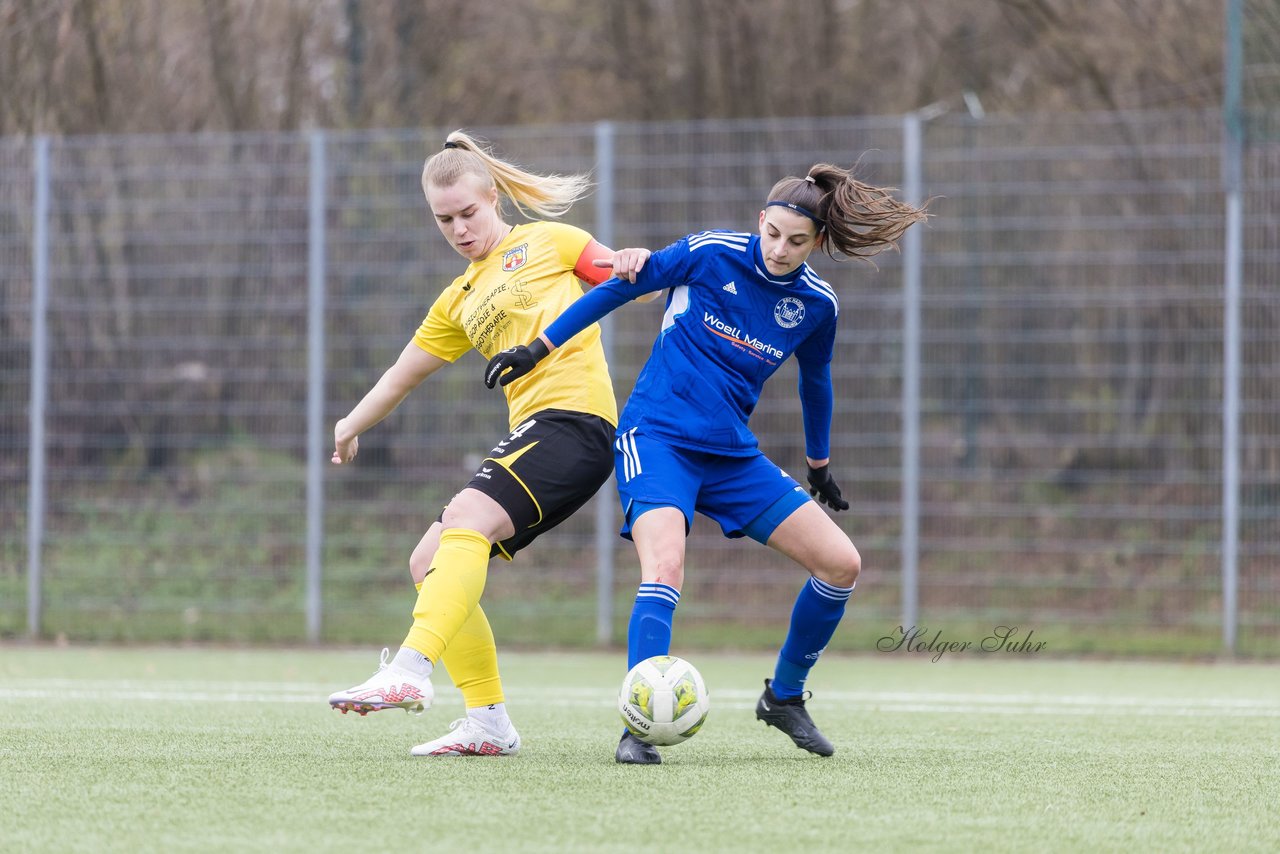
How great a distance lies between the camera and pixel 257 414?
11070 mm

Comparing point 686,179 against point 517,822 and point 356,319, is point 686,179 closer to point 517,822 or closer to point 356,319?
point 356,319

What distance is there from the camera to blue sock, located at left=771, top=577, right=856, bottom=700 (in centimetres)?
504

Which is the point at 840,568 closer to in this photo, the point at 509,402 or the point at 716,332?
the point at 716,332

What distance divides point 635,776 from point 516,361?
45.9 inches

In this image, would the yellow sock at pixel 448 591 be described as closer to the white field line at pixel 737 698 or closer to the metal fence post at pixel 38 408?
the white field line at pixel 737 698

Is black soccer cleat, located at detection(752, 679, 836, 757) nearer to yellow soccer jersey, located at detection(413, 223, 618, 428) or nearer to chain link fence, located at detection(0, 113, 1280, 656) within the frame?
yellow soccer jersey, located at detection(413, 223, 618, 428)

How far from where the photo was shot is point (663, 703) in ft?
14.7

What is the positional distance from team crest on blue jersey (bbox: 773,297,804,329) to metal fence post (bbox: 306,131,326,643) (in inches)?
255

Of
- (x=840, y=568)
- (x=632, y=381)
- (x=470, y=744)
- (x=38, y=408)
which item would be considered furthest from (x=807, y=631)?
(x=38, y=408)

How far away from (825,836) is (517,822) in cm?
65

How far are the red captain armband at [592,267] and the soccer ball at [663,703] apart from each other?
53.7 inches

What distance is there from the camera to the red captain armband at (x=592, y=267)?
527 cm

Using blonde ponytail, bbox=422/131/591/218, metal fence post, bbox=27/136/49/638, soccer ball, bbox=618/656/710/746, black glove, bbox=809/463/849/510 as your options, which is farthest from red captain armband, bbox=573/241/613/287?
metal fence post, bbox=27/136/49/638

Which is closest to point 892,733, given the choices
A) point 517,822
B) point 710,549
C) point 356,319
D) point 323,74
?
point 517,822
